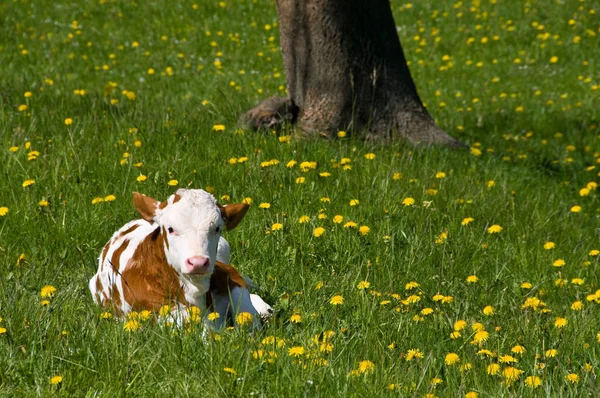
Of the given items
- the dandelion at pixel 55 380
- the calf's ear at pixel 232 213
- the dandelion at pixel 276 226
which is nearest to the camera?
the dandelion at pixel 55 380

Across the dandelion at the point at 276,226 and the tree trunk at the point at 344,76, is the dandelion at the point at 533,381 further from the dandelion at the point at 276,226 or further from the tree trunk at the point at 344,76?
the tree trunk at the point at 344,76

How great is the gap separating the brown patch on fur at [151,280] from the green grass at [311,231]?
0.22m

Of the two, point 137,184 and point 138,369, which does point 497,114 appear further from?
point 138,369

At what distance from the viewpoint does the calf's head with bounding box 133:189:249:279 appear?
3738 mm

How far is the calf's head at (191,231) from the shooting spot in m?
3.74

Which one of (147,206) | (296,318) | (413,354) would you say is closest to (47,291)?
(147,206)

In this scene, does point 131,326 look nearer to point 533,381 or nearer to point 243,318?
point 243,318

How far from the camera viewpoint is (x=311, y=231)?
5297 millimetres

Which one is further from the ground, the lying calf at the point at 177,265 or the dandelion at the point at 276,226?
the lying calf at the point at 177,265

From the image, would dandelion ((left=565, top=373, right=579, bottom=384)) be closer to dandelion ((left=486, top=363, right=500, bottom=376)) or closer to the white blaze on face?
dandelion ((left=486, top=363, right=500, bottom=376))

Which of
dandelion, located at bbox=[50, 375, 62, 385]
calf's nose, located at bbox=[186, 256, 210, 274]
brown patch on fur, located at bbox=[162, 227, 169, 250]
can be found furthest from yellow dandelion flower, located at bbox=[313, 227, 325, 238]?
dandelion, located at bbox=[50, 375, 62, 385]

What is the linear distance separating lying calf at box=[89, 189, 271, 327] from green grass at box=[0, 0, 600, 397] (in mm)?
182

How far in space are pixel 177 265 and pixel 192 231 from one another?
0.65 ft

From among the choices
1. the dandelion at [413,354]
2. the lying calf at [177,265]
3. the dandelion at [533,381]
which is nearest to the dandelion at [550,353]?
the dandelion at [533,381]
